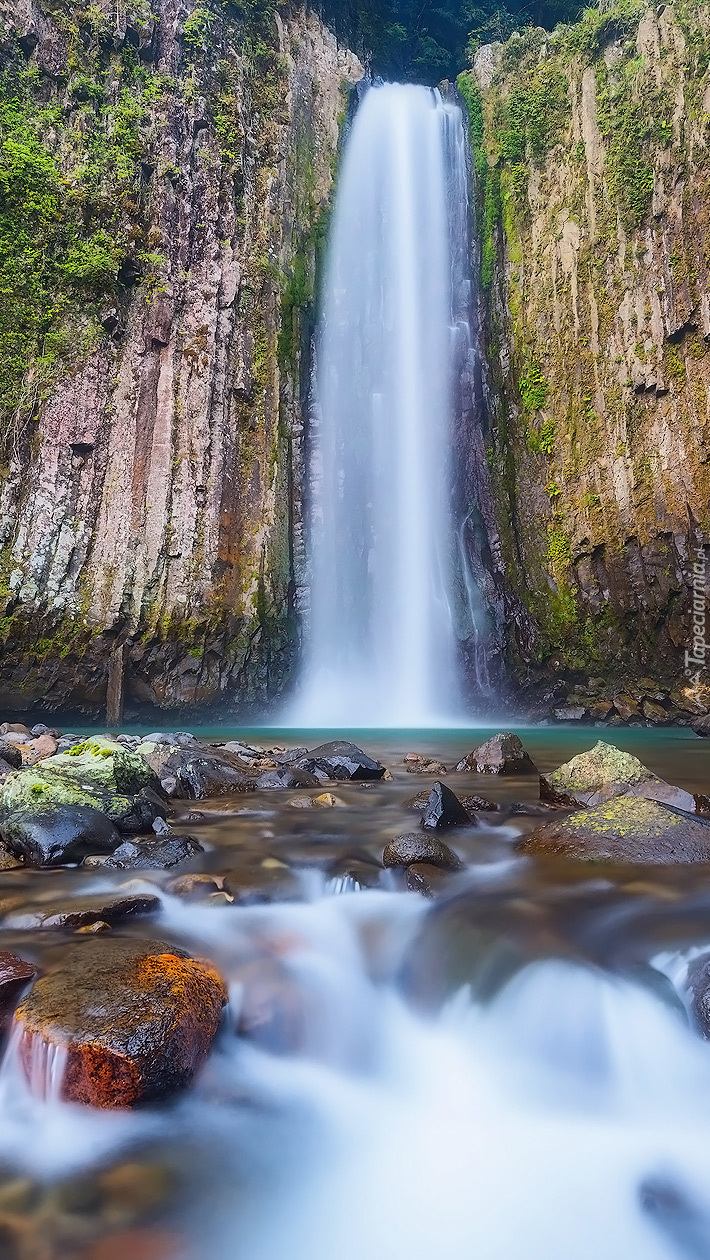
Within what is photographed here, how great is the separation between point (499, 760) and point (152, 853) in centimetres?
494

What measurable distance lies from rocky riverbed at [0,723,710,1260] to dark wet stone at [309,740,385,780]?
1614 mm

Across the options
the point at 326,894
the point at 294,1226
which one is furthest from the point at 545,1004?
the point at 326,894

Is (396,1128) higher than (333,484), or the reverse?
(333,484)

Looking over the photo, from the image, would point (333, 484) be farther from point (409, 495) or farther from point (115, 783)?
point (115, 783)

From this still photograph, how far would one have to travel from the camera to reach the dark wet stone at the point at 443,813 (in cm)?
545

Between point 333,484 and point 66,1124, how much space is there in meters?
19.0

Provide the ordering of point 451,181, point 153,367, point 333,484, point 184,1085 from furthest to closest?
point 451,181 → point 333,484 → point 153,367 → point 184,1085

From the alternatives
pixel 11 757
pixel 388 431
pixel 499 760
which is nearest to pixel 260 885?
pixel 11 757

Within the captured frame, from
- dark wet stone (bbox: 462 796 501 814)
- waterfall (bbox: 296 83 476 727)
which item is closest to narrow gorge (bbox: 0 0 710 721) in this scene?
waterfall (bbox: 296 83 476 727)

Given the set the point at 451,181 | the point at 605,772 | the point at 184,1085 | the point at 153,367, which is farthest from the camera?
the point at 451,181

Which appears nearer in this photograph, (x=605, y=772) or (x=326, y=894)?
(x=326, y=894)

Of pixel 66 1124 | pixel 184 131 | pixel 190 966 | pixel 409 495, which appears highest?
pixel 184 131

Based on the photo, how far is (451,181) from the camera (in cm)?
2295

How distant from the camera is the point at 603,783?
20.1ft
